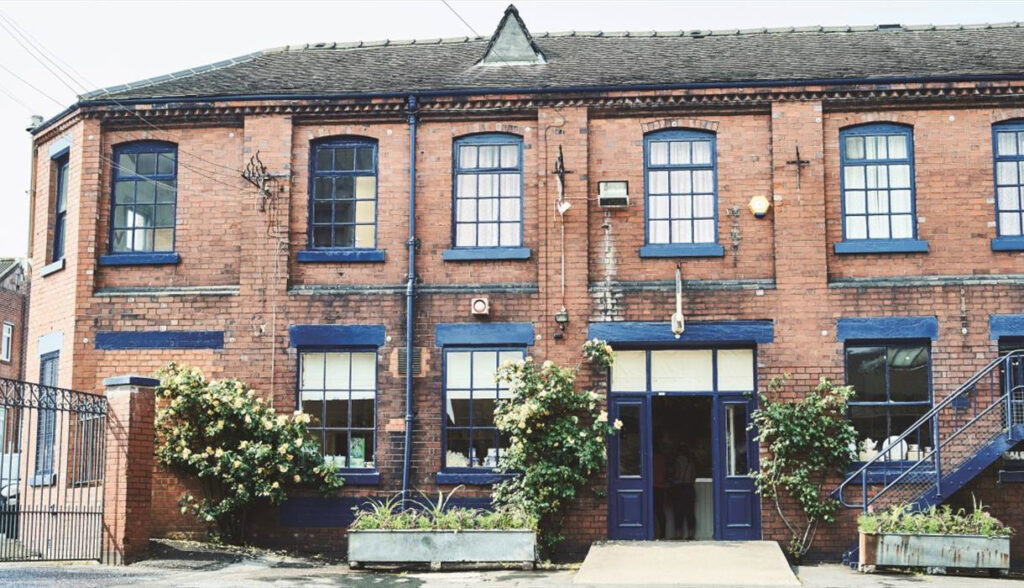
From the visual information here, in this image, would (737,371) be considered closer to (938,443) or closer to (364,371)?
(938,443)

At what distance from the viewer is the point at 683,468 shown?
691 inches

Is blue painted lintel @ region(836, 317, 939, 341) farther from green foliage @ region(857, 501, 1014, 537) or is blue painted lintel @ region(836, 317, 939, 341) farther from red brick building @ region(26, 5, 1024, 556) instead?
green foliage @ region(857, 501, 1014, 537)

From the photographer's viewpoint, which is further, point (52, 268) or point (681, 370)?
point (52, 268)

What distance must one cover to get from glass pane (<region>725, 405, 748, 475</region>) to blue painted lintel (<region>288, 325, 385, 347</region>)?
524cm

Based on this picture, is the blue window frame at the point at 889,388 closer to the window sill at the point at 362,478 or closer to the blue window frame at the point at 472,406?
the blue window frame at the point at 472,406

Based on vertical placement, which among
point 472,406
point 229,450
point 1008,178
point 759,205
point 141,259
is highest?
point 1008,178

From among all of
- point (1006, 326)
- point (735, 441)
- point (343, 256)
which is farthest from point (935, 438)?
point (343, 256)

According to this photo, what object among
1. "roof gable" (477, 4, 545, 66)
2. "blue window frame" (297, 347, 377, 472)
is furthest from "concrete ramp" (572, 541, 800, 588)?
"roof gable" (477, 4, 545, 66)

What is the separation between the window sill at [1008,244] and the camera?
1706 centimetres

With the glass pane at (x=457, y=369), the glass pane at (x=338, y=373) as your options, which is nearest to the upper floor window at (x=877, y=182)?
the glass pane at (x=457, y=369)

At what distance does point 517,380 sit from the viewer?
1694cm

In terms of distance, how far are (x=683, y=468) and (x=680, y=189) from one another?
4.14 m

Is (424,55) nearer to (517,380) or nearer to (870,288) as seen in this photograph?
(517,380)

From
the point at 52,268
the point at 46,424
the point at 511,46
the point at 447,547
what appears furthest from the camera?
the point at 511,46
